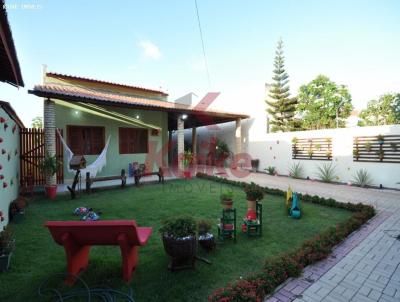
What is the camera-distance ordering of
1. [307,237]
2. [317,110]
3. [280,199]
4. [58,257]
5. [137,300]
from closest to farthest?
[137,300] < [58,257] < [307,237] < [280,199] < [317,110]

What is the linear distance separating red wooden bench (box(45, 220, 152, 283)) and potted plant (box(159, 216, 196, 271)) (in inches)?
11.9

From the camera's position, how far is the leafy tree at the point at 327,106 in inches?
837

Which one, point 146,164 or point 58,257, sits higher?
point 146,164

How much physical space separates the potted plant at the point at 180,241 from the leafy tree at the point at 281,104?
1793 centimetres

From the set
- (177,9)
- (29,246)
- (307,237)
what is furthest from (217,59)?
(29,246)

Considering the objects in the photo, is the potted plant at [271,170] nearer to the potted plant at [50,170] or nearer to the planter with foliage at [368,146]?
the planter with foliage at [368,146]

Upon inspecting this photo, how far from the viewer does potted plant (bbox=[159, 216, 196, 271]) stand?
271 cm

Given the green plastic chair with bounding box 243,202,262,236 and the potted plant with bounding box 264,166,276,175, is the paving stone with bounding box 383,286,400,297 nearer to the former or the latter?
the green plastic chair with bounding box 243,202,262,236

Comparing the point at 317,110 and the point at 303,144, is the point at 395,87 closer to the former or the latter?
the point at 317,110

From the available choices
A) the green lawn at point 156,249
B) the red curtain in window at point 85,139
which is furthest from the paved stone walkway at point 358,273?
the red curtain in window at point 85,139

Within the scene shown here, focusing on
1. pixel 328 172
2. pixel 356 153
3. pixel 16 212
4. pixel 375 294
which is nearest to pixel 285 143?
pixel 328 172

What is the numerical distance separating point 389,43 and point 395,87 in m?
13.0

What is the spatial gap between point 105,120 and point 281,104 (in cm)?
1492

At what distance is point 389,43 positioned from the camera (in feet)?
33.5
